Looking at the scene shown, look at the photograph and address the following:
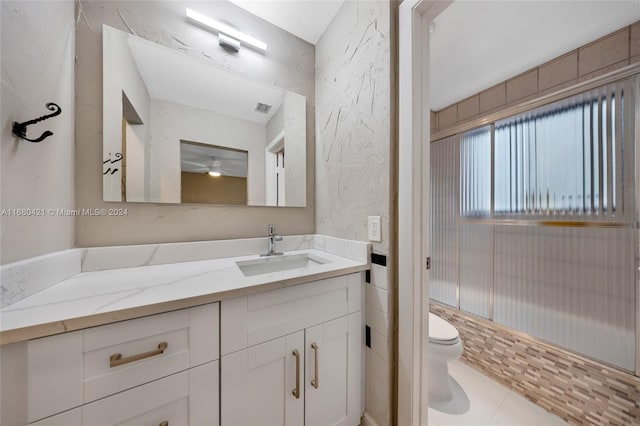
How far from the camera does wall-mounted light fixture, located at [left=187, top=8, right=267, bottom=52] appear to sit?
3.76ft

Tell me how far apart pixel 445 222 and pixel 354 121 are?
5.52 ft

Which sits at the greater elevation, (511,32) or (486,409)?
(511,32)

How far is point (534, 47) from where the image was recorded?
4.65 feet

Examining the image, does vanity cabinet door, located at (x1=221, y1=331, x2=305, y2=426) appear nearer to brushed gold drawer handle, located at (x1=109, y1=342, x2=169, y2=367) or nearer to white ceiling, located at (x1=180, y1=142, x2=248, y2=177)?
brushed gold drawer handle, located at (x1=109, y1=342, x2=169, y2=367)

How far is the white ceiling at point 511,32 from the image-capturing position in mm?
1144

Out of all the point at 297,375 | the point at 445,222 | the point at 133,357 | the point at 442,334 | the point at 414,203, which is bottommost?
the point at 442,334

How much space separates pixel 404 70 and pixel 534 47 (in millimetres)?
1302

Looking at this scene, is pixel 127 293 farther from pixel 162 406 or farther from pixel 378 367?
pixel 378 367

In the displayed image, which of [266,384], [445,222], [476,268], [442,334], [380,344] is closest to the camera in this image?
[266,384]

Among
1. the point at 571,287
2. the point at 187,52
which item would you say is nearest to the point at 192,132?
the point at 187,52

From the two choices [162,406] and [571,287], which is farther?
[571,287]

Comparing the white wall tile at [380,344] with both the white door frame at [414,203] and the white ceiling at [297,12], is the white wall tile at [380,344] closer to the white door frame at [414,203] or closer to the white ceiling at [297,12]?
the white door frame at [414,203]

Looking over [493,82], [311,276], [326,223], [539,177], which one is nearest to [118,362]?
[311,276]

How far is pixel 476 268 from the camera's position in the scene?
→ 1.92m
